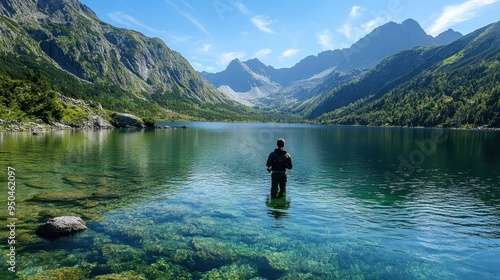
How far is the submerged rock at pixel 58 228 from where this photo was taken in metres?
16.2

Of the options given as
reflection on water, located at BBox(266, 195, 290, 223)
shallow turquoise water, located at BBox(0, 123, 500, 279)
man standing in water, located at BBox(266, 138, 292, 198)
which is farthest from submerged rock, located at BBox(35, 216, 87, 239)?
man standing in water, located at BBox(266, 138, 292, 198)

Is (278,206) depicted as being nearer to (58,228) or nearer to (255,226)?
(255,226)

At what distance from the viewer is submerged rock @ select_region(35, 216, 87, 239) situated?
1622 cm

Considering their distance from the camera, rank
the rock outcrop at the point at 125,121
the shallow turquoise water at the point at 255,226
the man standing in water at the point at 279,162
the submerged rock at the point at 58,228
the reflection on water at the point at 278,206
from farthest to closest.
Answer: the rock outcrop at the point at 125,121, the man standing in water at the point at 279,162, the reflection on water at the point at 278,206, the submerged rock at the point at 58,228, the shallow turquoise water at the point at 255,226

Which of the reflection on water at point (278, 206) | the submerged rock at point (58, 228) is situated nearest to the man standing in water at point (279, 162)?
the reflection on water at point (278, 206)

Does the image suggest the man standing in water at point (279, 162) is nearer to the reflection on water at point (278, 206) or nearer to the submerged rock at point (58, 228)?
the reflection on water at point (278, 206)

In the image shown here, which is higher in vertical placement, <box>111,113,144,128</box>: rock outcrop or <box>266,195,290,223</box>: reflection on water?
<box>111,113,144,128</box>: rock outcrop

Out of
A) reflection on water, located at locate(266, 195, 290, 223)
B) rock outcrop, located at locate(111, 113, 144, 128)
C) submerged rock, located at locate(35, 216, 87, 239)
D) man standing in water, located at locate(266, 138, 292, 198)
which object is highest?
rock outcrop, located at locate(111, 113, 144, 128)

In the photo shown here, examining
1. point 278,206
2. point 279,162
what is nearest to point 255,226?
point 278,206

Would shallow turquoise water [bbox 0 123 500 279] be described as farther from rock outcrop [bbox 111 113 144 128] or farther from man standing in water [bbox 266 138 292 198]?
rock outcrop [bbox 111 113 144 128]

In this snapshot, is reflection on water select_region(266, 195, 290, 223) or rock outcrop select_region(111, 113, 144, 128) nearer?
reflection on water select_region(266, 195, 290, 223)

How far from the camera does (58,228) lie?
16.4 meters

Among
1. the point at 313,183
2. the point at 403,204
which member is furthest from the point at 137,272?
the point at 313,183

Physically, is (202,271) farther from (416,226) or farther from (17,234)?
(416,226)
